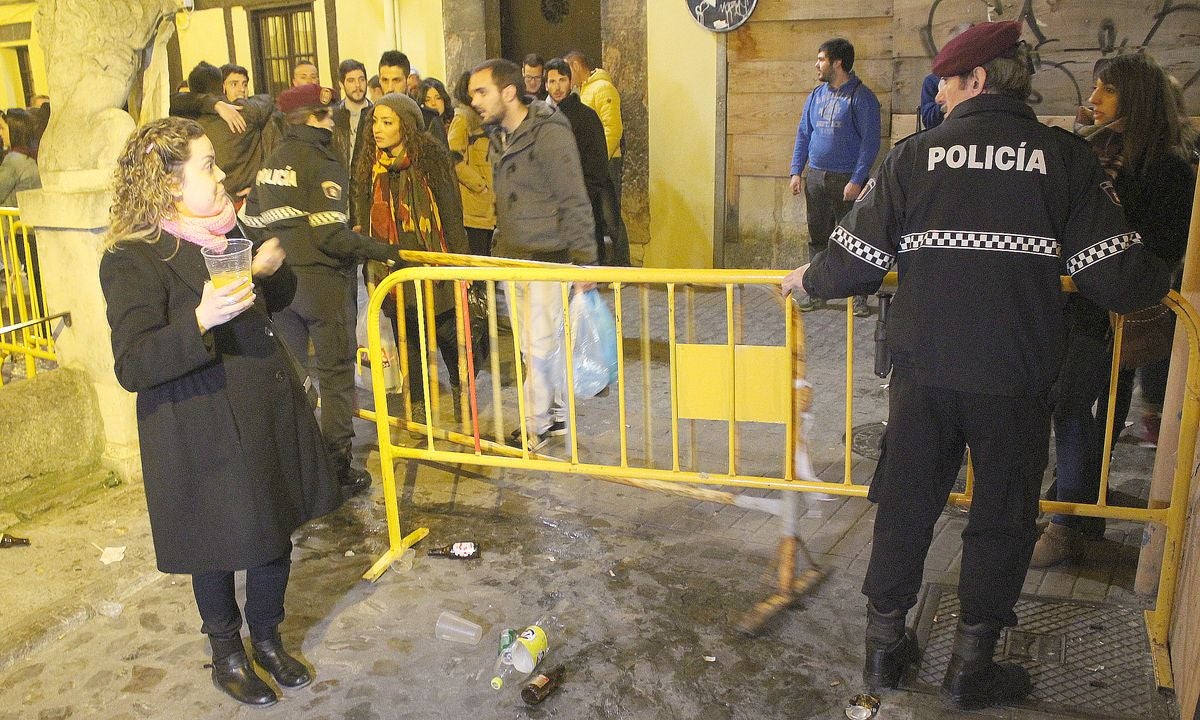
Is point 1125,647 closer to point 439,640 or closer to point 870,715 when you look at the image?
point 870,715

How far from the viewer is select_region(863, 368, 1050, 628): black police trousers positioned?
3273 mm

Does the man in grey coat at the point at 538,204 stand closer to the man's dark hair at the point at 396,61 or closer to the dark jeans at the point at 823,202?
the man's dark hair at the point at 396,61

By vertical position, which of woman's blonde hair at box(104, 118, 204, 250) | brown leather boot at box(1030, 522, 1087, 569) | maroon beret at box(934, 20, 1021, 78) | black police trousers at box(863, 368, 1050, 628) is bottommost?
brown leather boot at box(1030, 522, 1087, 569)

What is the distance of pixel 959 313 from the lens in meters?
3.16

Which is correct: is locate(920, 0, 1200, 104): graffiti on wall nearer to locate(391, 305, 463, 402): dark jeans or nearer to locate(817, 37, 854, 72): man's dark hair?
locate(817, 37, 854, 72): man's dark hair

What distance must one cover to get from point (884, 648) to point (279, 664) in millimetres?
2139

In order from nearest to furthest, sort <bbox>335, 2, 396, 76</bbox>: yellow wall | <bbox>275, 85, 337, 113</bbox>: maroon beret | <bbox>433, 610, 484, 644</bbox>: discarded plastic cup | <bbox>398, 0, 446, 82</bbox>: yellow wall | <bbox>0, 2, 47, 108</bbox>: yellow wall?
<bbox>433, 610, 484, 644</bbox>: discarded plastic cup, <bbox>275, 85, 337, 113</bbox>: maroon beret, <bbox>398, 0, 446, 82</bbox>: yellow wall, <bbox>335, 2, 396, 76</bbox>: yellow wall, <bbox>0, 2, 47, 108</bbox>: yellow wall

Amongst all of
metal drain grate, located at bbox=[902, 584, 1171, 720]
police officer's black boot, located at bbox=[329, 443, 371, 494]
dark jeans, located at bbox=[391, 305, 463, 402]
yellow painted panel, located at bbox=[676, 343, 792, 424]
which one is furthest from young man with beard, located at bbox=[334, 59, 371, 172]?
metal drain grate, located at bbox=[902, 584, 1171, 720]

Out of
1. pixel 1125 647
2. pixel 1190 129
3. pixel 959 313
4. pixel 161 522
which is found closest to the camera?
pixel 959 313

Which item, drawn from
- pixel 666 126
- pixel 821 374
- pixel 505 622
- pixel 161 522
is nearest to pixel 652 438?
pixel 821 374

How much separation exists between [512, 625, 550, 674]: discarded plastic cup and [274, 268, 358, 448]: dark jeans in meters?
2.01

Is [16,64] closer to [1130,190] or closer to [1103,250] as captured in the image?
[1130,190]

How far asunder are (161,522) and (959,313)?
261 cm

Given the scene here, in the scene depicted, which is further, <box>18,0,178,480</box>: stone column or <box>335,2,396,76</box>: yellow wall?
<box>335,2,396,76</box>: yellow wall
